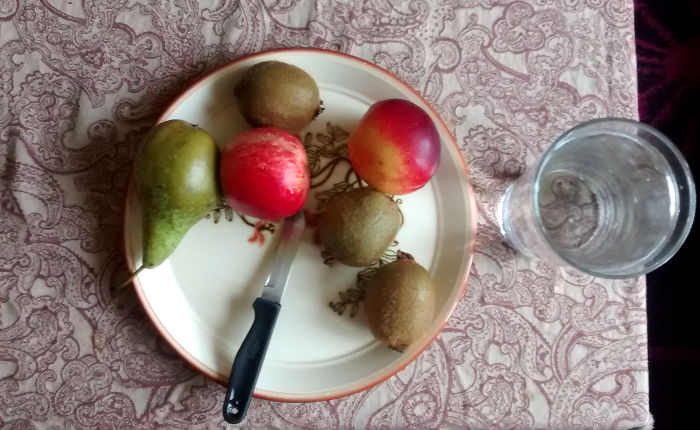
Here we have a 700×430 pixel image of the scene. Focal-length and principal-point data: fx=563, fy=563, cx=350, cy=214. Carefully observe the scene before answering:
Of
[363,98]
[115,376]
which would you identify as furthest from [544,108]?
Result: [115,376]

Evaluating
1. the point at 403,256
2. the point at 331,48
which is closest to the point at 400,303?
the point at 403,256

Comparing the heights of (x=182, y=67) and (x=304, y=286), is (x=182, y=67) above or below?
above

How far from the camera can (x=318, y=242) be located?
60cm

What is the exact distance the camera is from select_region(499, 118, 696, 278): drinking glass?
554 millimetres

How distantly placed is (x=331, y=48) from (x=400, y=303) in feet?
0.98

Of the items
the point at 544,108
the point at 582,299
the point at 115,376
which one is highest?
the point at 544,108

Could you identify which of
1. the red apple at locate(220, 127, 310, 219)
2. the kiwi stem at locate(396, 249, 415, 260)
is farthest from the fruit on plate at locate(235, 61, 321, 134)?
the kiwi stem at locate(396, 249, 415, 260)

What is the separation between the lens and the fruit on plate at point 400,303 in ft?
1.77

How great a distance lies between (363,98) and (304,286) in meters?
0.22

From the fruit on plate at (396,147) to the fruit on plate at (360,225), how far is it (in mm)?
20

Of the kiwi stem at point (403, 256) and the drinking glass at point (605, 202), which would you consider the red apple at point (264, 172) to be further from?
the drinking glass at point (605, 202)

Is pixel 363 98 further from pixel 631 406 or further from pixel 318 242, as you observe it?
pixel 631 406

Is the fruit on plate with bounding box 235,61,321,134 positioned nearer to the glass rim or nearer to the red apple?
the red apple

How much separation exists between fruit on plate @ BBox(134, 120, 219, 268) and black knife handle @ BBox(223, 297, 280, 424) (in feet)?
0.37
